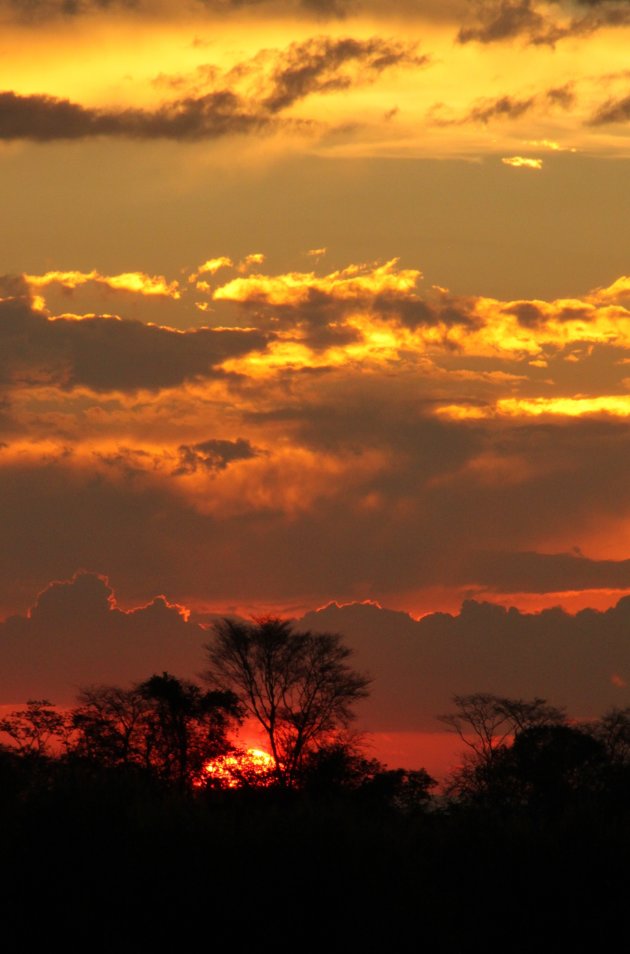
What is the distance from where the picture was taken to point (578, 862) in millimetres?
42156

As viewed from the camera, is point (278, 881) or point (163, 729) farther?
point (163, 729)

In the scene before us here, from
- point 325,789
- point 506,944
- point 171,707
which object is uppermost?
point 171,707

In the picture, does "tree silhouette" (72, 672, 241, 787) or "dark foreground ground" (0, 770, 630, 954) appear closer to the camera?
"dark foreground ground" (0, 770, 630, 954)

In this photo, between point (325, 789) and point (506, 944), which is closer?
point (506, 944)

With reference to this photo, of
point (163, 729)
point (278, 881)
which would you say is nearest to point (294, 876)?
point (278, 881)

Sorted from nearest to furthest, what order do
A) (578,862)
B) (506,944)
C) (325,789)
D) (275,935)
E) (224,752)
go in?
(275,935)
(506,944)
(578,862)
(325,789)
(224,752)

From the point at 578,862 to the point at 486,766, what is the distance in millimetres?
51036

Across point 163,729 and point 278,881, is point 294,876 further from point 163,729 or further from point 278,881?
Result: point 163,729

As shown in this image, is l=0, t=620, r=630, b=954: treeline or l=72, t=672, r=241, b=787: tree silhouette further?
l=72, t=672, r=241, b=787: tree silhouette

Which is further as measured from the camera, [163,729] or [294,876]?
[163,729]

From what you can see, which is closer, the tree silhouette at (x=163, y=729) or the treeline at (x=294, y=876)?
the treeline at (x=294, y=876)

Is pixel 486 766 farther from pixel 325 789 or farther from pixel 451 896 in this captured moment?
pixel 451 896

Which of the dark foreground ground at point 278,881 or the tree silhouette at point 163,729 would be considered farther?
the tree silhouette at point 163,729

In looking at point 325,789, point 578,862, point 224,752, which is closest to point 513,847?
point 578,862
